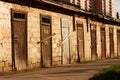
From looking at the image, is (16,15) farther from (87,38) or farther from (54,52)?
(87,38)

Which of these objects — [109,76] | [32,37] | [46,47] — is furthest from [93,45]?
[109,76]

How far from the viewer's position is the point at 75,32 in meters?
24.3

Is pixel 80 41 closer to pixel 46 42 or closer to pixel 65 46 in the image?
pixel 65 46

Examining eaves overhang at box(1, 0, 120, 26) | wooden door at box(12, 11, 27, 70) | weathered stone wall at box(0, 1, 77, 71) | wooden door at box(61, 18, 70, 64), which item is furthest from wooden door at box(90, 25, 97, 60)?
wooden door at box(12, 11, 27, 70)

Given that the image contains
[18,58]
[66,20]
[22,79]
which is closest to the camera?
[22,79]

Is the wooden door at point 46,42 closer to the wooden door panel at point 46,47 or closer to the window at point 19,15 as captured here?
the wooden door panel at point 46,47

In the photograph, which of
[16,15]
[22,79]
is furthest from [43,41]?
[22,79]

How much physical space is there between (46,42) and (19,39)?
115 inches

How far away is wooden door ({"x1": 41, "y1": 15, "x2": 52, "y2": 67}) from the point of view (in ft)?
64.5

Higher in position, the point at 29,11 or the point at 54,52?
the point at 29,11

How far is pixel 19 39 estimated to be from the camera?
57.0 feet

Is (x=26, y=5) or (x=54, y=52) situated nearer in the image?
(x=26, y=5)

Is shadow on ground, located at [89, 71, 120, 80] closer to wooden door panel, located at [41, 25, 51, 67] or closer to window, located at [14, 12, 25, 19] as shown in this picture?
window, located at [14, 12, 25, 19]

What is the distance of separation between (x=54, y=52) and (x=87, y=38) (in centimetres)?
625
